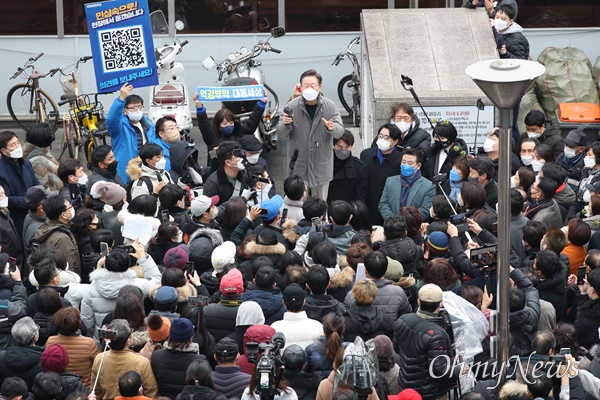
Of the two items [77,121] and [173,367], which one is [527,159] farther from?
[77,121]

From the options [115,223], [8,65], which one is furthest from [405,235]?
[8,65]

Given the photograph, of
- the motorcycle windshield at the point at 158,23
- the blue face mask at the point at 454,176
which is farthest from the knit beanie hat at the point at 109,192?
the motorcycle windshield at the point at 158,23

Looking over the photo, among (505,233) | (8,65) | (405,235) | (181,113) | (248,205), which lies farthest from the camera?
(8,65)

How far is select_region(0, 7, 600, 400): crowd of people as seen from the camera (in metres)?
8.34

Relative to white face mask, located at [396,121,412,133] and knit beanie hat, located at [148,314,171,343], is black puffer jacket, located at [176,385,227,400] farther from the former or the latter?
white face mask, located at [396,121,412,133]

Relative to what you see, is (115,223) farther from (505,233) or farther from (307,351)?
(505,233)

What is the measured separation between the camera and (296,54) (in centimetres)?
1848

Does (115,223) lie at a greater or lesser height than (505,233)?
lesser

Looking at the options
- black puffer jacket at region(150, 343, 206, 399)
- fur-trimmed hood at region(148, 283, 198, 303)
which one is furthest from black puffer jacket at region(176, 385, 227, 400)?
fur-trimmed hood at region(148, 283, 198, 303)

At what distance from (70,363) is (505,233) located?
11.0ft

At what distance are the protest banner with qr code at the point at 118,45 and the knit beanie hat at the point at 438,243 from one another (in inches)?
203

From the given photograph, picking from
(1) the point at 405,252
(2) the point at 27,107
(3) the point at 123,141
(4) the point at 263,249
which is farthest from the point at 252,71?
(1) the point at 405,252

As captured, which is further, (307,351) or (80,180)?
(80,180)

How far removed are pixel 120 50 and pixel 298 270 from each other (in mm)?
5485
